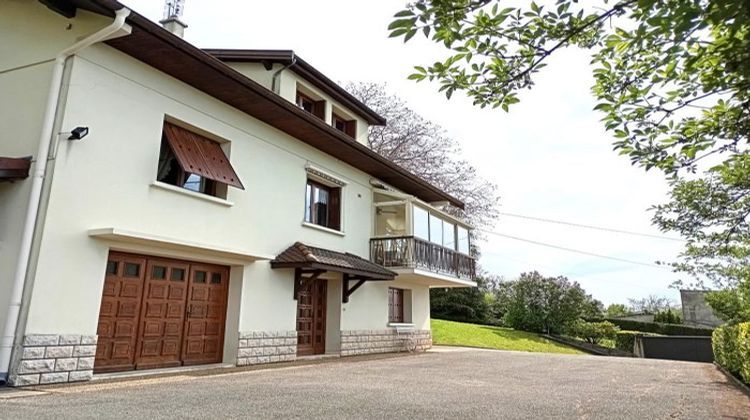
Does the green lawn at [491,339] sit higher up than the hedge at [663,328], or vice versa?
the hedge at [663,328]

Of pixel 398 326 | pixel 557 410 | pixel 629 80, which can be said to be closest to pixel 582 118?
pixel 629 80

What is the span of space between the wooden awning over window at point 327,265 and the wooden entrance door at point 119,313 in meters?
3.39

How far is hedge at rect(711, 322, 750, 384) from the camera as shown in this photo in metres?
8.87

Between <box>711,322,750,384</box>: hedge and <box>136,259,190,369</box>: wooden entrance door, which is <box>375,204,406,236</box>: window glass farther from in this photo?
<box>711,322,750,384</box>: hedge

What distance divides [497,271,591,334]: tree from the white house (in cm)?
1737

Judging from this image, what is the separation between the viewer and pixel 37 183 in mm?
7402

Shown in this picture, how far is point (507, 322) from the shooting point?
98.5 ft

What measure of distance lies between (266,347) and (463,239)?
10.4m

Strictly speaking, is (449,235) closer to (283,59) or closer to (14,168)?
(283,59)

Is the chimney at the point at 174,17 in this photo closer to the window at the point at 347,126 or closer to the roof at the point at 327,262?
the window at the point at 347,126

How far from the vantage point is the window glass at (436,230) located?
16.9 m

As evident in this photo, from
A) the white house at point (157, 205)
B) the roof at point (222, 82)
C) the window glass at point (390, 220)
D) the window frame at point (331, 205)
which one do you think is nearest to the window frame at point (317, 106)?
the white house at point (157, 205)

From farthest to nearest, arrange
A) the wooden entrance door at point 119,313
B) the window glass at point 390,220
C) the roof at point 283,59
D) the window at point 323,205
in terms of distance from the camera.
Answer: the window glass at point 390,220
the window at point 323,205
the roof at point 283,59
the wooden entrance door at point 119,313

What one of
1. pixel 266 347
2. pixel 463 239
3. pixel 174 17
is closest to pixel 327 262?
pixel 266 347
